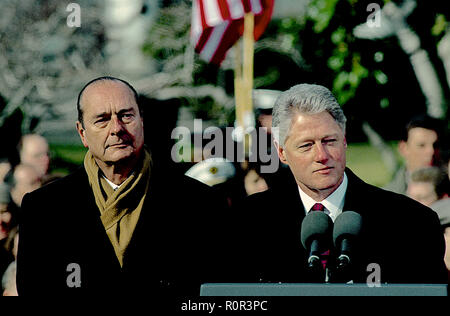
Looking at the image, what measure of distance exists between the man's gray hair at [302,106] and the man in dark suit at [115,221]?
63 cm

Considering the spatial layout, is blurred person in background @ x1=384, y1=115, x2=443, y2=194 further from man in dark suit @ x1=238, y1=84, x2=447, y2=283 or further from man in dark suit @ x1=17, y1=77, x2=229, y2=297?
man in dark suit @ x1=17, y1=77, x2=229, y2=297

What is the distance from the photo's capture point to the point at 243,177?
Answer: 4.86 metres

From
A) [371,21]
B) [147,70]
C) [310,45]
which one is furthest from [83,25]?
[371,21]

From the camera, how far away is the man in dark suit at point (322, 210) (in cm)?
329

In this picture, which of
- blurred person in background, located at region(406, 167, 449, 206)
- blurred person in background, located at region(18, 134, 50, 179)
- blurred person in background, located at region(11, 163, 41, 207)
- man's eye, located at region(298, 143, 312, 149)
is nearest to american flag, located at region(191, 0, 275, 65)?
blurred person in background, located at region(18, 134, 50, 179)

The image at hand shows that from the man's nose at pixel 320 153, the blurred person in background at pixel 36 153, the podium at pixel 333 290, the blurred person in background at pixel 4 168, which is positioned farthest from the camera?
the blurred person in background at pixel 4 168

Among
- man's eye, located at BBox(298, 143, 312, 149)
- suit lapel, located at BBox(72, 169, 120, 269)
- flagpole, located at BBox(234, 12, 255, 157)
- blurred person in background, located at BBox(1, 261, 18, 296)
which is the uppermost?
flagpole, located at BBox(234, 12, 255, 157)

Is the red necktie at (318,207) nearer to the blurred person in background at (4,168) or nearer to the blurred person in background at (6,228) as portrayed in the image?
the blurred person in background at (6,228)

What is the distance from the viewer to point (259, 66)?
239 inches

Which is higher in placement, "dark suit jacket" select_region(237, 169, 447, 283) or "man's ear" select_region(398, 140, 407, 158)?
"man's ear" select_region(398, 140, 407, 158)

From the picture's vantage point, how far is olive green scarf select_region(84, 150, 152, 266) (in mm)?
3617

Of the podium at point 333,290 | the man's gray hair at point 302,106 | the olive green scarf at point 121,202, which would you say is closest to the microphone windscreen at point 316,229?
the podium at point 333,290

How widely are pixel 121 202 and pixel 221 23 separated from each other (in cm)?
228

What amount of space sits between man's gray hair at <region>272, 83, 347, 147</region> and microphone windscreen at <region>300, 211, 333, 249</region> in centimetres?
71
